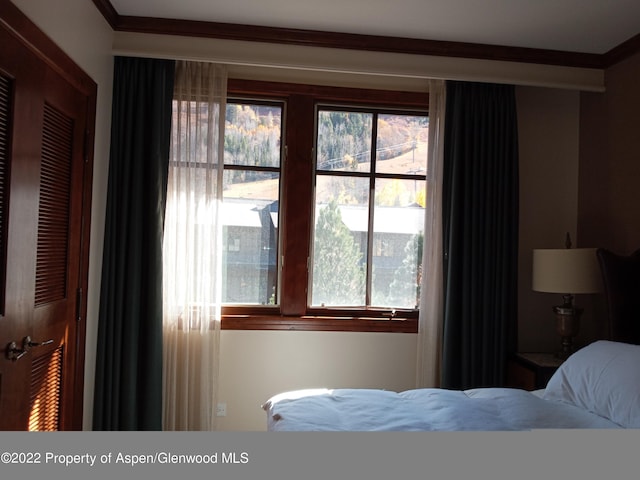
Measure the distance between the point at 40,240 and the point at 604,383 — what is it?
2.51 m

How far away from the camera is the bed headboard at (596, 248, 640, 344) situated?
288cm

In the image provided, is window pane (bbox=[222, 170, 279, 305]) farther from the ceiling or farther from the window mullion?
the ceiling

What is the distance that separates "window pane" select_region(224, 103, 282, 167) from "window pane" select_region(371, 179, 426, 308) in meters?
0.76

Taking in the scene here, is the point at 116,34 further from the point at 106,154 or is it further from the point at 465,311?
the point at 465,311

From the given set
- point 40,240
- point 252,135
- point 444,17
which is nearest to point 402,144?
point 444,17

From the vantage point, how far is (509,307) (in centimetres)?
352

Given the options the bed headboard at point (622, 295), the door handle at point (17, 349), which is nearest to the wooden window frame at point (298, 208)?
the bed headboard at point (622, 295)

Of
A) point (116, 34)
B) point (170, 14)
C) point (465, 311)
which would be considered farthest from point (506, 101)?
point (116, 34)

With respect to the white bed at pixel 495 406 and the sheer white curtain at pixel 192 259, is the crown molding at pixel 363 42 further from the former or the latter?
the white bed at pixel 495 406

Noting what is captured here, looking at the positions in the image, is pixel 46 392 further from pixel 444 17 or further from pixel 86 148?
pixel 444 17

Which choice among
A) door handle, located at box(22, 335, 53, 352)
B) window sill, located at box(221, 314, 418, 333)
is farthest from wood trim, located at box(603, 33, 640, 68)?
door handle, located at box(22, 335, 53, 352)

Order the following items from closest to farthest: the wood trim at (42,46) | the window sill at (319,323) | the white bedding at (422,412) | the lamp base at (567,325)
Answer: the wood trim at (42,46) → the white bedding at (422,412) → the lamp base at (567,325) → the window sill at (319,323)

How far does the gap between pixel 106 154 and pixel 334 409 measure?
6.50 ft

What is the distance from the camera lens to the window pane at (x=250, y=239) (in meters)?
3.48
